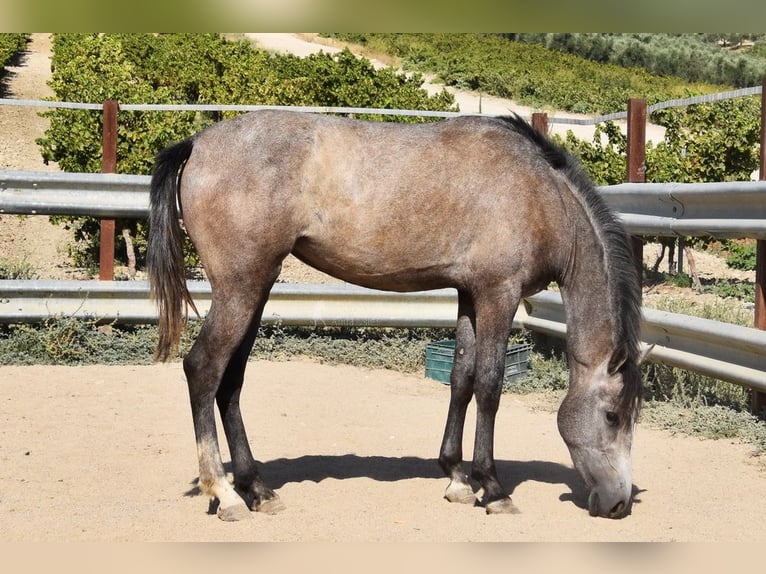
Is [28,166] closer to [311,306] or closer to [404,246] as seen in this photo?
[311,306]

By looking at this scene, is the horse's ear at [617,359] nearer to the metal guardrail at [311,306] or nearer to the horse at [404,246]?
the horse at [404,246]

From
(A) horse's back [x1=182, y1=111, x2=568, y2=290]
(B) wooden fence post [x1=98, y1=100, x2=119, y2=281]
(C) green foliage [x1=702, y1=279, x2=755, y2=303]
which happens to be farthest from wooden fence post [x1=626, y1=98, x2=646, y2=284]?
(C) green foliage [x1=702, y1=279, x2=755, y2=303]

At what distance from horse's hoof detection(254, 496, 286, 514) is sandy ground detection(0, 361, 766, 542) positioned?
4.6 inches

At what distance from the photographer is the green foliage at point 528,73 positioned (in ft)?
109

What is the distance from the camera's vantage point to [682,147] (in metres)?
16.1

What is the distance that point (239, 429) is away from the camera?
16.4 ft

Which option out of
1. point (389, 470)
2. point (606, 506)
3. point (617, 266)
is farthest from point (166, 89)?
point (606, 506)

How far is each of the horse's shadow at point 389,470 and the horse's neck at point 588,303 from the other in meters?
0.83

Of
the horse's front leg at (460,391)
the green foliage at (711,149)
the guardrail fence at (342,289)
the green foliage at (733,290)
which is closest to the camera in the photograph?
the horse's front leg at (460,391)

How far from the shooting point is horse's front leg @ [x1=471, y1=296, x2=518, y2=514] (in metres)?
4.90

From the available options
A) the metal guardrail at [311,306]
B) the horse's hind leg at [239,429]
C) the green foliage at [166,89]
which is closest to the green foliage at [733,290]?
the metal guardrail at [311,306]

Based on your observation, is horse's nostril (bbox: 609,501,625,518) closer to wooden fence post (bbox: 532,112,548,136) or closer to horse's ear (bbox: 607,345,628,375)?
horse's ear (bbox: 607,345,628,375)

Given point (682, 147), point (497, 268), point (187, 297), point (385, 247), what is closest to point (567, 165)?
point (497, 268)

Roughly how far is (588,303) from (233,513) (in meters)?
2.10
